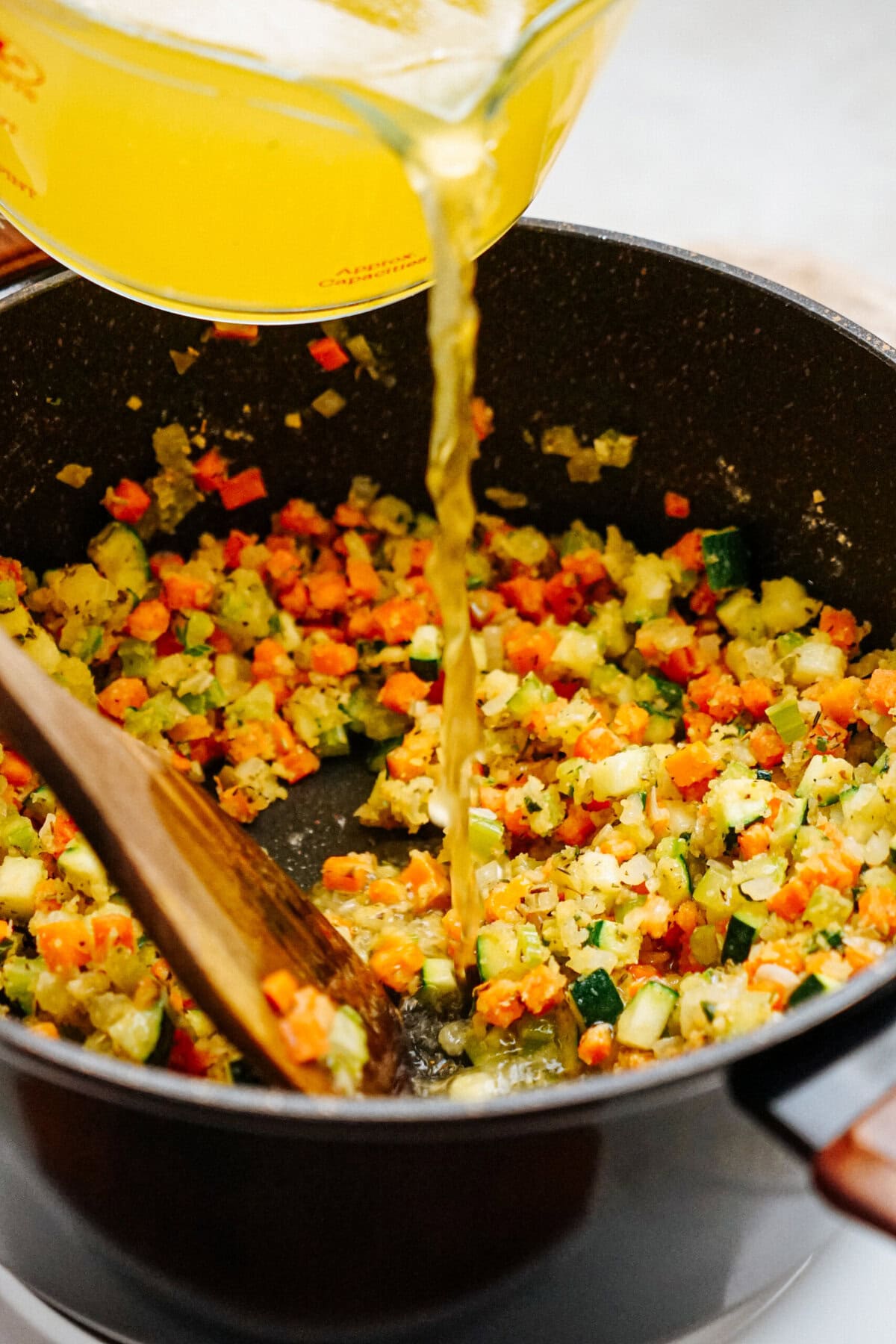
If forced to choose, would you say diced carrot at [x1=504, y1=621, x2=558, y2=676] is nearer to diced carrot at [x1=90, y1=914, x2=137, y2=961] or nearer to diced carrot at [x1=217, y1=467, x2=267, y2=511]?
diced carrot at [x1=217, y1=467, x2=267, y2=511]

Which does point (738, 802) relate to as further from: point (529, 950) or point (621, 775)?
point (529, 950)

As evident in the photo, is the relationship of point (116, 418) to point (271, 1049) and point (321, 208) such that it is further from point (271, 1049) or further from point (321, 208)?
point (271, 1049)

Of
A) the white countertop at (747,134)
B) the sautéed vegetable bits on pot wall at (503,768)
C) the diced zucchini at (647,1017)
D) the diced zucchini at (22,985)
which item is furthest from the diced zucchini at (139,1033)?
the white countertop at (747,134)

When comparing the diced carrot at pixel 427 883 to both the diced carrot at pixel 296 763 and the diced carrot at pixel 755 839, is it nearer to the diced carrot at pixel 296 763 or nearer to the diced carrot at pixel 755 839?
the diced carrot at pixel 296 763

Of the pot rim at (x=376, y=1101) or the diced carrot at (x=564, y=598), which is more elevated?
the diced carrot at (x=564, y=598)

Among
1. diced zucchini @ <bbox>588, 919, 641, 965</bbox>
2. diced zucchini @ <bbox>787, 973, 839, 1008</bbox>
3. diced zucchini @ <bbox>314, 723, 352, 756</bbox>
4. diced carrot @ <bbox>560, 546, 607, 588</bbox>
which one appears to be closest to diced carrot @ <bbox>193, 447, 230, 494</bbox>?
diced zucchini @ <bbox>314, 723, 352, 756</bbox>

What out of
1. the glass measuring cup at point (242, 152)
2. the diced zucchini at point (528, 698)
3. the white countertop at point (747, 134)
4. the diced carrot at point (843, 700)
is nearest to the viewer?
the glass measuring cup at point (242, 152)
